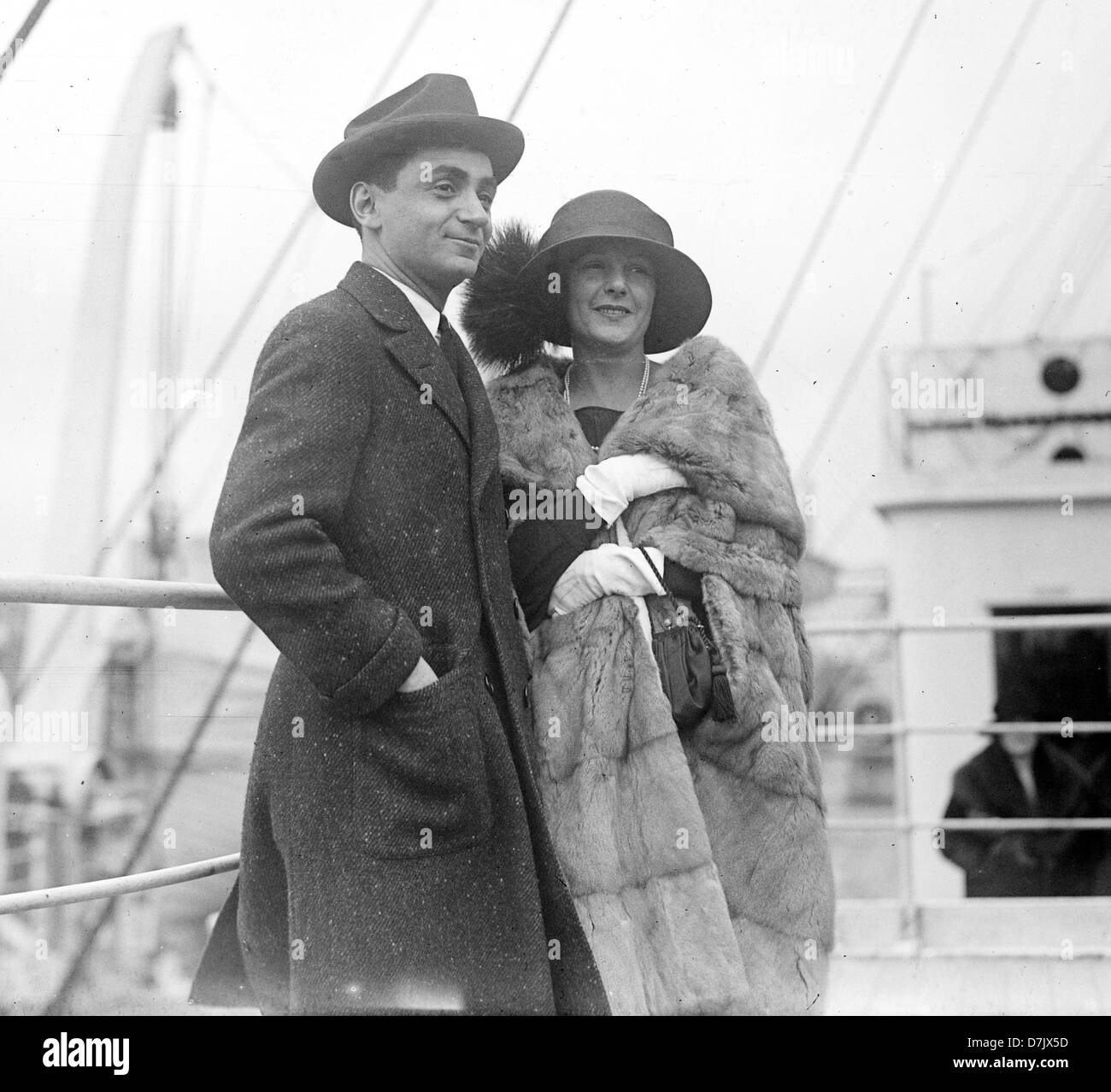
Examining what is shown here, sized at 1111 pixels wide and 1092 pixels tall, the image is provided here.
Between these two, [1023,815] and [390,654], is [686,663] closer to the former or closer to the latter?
[390,654]

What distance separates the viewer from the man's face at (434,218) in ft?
6.35

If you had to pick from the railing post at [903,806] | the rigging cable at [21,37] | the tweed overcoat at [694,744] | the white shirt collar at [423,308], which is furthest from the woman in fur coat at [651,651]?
the railing post at [903,806]

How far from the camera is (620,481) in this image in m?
2.15

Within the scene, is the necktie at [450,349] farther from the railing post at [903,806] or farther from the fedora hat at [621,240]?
the railing post at [903,806]

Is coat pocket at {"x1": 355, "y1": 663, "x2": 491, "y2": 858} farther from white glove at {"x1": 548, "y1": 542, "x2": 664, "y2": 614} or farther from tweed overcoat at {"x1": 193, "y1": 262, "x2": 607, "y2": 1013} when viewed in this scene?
white glove at {"x1": 548, "y1": 542, "x2": 664, "y2": 614}

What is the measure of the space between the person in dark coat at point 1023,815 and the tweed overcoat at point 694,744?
13.1 feet

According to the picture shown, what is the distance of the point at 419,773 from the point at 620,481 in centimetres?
64

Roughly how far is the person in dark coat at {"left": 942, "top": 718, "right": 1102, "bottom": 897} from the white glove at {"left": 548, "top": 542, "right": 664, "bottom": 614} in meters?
4.24

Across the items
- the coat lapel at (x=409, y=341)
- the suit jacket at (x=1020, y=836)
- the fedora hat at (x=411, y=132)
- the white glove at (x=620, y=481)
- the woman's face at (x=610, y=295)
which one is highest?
the fedora hat at (x=411, y=132)

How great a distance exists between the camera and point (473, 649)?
1865 mm

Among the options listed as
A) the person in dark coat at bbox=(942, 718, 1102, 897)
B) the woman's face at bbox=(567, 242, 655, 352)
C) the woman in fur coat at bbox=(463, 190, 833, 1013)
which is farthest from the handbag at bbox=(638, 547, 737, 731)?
the person in dark coat at bbox=(942, 718, 1102, 897)

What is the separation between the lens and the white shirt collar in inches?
77.2

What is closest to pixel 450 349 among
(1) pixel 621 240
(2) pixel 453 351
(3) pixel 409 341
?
(2) pixel 453 351
